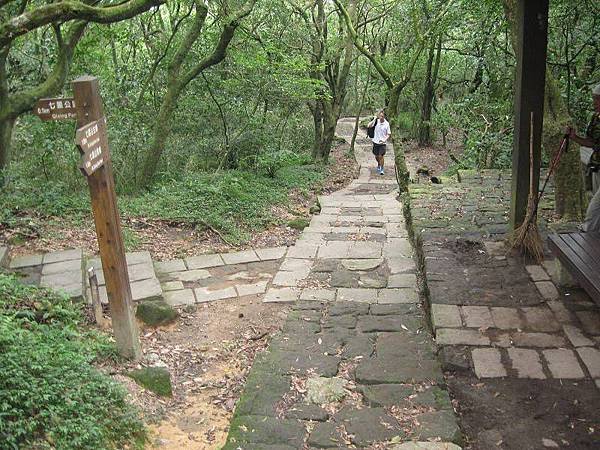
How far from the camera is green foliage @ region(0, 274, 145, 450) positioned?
2.36 m

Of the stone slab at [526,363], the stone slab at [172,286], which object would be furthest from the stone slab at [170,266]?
the stone slab at [526,363]

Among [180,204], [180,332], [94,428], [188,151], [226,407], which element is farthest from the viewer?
[188,151]

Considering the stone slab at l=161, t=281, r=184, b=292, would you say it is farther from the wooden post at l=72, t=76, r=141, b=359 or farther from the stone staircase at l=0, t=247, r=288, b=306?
the wooden post at l=72, t=76, r=141, b=359

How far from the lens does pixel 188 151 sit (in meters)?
12.3

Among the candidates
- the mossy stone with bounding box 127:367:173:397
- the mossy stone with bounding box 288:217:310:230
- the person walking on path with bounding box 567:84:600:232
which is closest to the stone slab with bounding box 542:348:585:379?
the person walking on path with bounding box 567:84:600:232

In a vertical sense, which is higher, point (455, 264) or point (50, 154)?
point (50, 154)

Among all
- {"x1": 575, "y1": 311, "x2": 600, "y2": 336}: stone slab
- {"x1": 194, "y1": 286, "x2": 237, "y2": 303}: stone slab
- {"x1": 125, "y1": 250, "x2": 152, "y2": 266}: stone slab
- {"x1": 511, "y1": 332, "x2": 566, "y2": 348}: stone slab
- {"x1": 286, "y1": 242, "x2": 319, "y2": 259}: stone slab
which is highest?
{"x1": 125, "y1": 250, "x2": 152, "y2": 266}: stone slab

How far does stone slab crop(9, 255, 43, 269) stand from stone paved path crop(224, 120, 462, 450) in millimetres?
2387

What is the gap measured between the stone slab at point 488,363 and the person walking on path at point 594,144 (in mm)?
1640

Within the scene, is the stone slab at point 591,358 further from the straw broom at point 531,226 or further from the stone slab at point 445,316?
the straw broom at point 531,226

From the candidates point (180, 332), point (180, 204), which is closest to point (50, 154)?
point (180, 204)

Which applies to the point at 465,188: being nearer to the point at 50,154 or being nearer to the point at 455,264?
the point at 455,264

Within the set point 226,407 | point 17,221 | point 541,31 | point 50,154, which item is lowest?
point 226,407

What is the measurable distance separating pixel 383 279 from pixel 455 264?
815 millimetres
